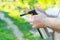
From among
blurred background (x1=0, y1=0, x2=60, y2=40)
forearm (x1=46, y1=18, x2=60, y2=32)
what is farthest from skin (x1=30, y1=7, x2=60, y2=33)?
blurred background (x1=0, y1=0, x2=60, y2=40)

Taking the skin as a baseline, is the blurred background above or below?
below

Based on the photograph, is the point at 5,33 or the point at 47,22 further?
the point at 5,33

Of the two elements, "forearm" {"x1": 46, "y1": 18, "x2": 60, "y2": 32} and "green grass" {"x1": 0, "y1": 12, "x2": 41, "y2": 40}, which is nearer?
"forearm" {"x1": 46, "y1": 18, "x2": 60, "y2": 32}

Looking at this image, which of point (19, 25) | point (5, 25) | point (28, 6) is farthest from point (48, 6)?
point (5, 25)

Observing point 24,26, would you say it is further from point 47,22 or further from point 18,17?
point 47,22

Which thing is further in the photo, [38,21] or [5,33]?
[5,33]

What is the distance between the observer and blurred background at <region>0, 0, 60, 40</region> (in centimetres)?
154

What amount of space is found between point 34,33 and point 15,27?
17 cm

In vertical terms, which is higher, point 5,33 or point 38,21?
point 38,21

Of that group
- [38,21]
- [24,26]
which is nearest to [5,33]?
[24,26]

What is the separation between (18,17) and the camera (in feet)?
5.14

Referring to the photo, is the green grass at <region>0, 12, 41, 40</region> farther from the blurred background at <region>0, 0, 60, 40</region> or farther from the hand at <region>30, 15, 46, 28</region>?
the hand at <region>30, 15, 46, 28</region>

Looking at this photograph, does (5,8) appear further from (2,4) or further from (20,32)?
(20,32)

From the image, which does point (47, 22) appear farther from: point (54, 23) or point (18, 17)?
point (18, 17)
